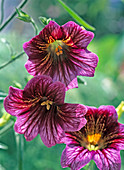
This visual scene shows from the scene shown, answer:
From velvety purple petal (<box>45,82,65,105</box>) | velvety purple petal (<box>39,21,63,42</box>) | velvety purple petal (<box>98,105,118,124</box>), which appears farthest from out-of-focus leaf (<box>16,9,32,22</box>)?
velvety purple petal (<box>98,105,118,124</box>)

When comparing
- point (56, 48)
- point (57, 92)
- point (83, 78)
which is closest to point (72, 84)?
point (57, 92)

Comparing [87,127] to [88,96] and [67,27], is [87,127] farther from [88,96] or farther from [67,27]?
[88,96]

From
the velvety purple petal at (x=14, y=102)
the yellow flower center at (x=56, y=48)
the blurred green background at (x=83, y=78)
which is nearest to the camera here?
the velvety purple petal at (x=14, y=102)

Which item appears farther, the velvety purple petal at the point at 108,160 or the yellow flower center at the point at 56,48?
the yellow flower center at the point at 56,48

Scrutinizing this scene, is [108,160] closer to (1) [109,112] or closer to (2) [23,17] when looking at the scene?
(1) [109,112]

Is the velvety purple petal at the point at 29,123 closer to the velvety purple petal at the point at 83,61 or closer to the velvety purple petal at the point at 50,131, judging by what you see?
the velvety purple petal at the point at 50,131

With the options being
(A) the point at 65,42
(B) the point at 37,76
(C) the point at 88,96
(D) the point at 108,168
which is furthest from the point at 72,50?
(C) the point at 88,96

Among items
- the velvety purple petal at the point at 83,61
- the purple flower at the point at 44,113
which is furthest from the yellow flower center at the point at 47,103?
the velvety purple petal at the point at 83,61
